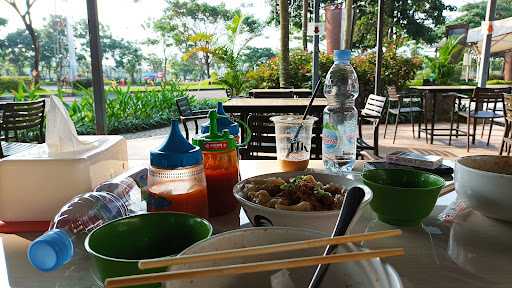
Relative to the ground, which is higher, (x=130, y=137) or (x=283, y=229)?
(x=283, y=229)

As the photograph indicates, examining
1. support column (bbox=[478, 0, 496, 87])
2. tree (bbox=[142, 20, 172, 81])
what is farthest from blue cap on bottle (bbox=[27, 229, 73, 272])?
tree (bbox=[142, 20, 172, 81])

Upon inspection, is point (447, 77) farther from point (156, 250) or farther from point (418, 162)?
point (156, 250)

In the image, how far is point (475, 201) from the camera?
78 centimetres

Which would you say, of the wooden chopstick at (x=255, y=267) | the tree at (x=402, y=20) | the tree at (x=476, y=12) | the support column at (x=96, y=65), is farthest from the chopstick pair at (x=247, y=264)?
the tree at (x=476, y=12)

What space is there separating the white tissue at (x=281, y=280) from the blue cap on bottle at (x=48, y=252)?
0.28 m

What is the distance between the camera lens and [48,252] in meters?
0.47

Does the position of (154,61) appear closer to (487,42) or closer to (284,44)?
(284,44)

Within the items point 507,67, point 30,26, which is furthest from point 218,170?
point 507,67

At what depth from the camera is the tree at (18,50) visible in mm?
9164

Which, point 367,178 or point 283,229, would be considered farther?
point 367,178

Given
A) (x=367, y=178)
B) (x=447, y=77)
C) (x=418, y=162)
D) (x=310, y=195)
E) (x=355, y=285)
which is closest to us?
(x=355, y=285)

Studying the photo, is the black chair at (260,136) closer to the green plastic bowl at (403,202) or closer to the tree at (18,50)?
the green plastic bowl at (403,202)

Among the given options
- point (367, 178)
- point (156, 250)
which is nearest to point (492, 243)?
point (367, 178)

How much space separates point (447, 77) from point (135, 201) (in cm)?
738
